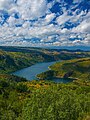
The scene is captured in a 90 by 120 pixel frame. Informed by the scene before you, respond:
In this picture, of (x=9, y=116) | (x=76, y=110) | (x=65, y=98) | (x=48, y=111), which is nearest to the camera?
(x=48, y=111)

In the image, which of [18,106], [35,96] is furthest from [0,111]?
[35,96]

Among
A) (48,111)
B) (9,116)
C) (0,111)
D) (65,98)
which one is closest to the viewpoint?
(48,111)

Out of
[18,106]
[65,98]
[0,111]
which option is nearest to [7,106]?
[18,106]

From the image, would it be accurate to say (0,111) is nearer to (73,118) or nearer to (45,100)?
(45,100)

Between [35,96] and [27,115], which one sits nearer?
[27,115]

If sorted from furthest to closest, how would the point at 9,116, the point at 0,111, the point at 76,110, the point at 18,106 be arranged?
the point at 18,106 → the point at 0,111 → the point at 9,116 → the point at 76,110

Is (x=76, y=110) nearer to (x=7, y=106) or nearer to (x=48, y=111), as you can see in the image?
(x=48, y=111)

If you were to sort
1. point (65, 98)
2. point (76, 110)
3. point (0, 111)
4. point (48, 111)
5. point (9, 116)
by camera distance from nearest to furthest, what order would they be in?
point (48, 111), point (76, 110), point (65, 98), point (9, 116), point (0, 111)

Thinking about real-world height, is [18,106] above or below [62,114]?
below

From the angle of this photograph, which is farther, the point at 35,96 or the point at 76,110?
the point at 35,96

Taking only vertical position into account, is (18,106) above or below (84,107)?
below
